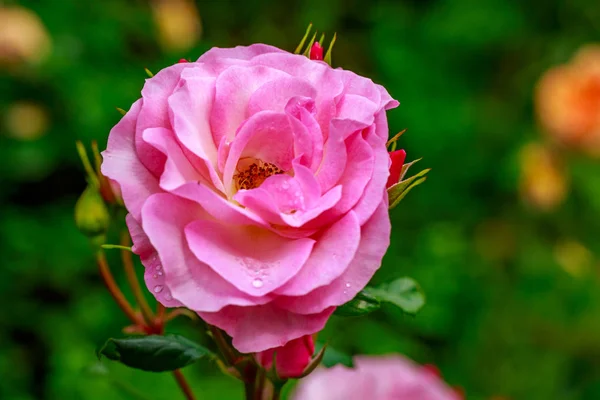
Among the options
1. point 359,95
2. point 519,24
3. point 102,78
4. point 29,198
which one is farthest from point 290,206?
point 519,24

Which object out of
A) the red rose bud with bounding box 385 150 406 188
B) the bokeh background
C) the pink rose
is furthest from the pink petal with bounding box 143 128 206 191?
the bokeh background

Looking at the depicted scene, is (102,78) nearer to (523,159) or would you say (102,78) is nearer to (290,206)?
(523,159)

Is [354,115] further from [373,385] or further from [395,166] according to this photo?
[373,385]

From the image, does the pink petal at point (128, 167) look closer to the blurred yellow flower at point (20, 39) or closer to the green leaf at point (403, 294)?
the green leaf at point (403, 294)

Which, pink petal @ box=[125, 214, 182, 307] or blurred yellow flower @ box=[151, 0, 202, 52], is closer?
pink petal @ box=[125, 214, 182, 307]

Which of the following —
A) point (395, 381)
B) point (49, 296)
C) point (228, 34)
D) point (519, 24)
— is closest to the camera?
point (395, 381)

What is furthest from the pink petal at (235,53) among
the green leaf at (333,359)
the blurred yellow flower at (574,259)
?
the blurred yellow flower at (574,259)

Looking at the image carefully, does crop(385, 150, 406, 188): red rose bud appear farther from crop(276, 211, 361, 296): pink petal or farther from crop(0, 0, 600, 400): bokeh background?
crop(0, 0, 600, 400): bokeh background
